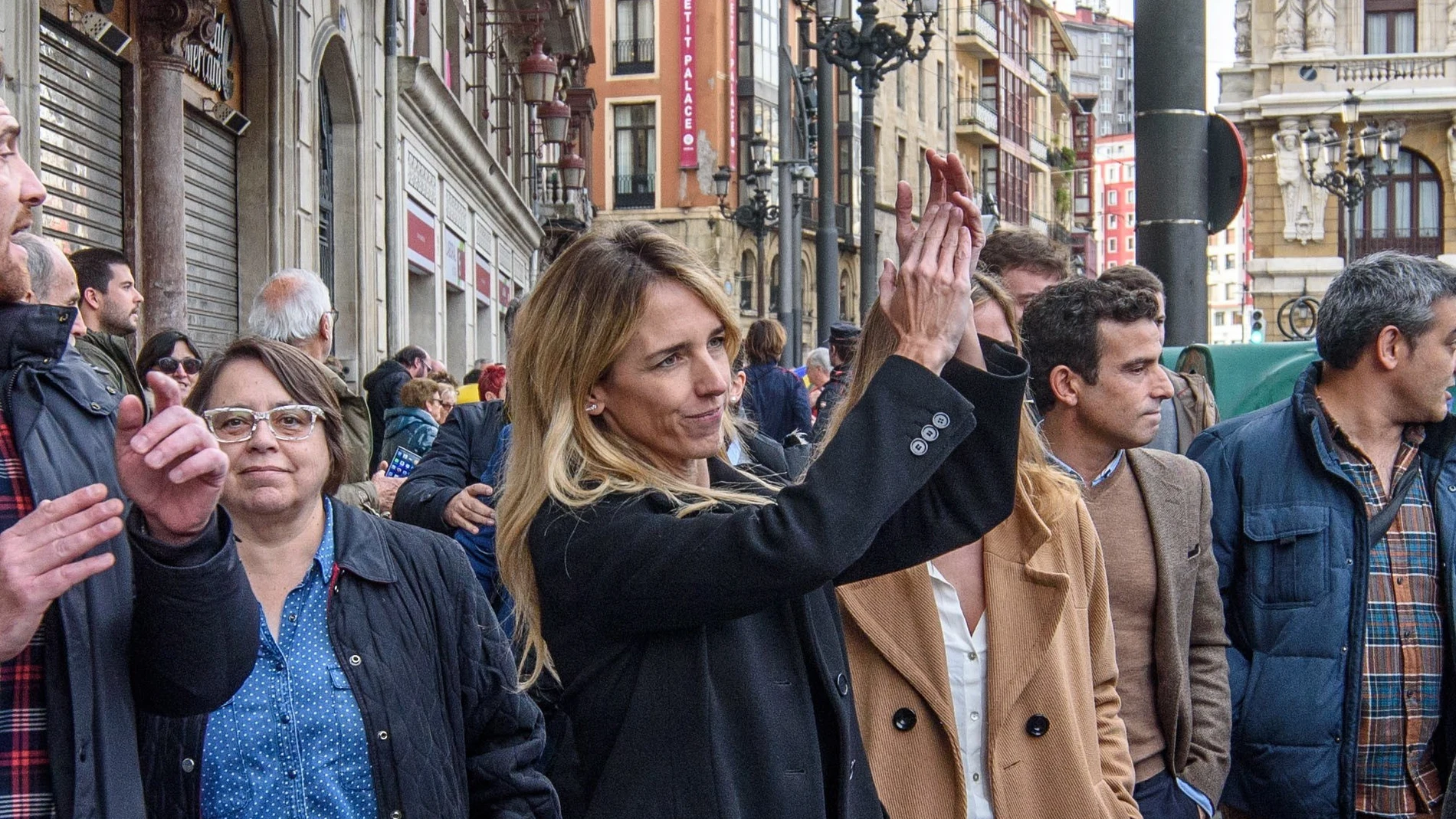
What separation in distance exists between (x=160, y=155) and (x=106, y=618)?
24.0 ft

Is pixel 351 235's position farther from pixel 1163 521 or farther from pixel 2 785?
pixel 2 785

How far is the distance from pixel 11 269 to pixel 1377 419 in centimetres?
338

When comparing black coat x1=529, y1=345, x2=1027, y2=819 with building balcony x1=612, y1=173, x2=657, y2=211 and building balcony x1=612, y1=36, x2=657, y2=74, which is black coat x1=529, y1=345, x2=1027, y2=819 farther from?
building balcony x1=612, y1=36, x2=657, y2=74

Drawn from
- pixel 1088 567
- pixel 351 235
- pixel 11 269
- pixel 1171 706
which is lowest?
pixel 1171 706

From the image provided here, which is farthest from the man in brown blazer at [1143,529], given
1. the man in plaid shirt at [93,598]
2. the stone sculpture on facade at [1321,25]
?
the stone sculpture on facade at [1321,25]

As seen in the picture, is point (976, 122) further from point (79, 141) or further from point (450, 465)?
point (450, 465)

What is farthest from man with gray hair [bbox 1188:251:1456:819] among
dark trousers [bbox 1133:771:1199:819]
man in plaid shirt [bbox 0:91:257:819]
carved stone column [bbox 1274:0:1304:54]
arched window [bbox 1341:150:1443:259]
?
arched window [bbox 1341:150:1443:259]

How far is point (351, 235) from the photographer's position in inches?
564

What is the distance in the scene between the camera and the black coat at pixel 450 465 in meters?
4.97

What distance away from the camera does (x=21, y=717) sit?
2293 mm

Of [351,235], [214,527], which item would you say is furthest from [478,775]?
[351,235]

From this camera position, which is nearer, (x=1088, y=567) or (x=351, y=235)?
(x=1088, y=567)

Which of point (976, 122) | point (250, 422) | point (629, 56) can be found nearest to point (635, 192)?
point (629, 56)

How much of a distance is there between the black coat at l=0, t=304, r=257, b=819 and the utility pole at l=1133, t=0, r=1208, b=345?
196 inches
